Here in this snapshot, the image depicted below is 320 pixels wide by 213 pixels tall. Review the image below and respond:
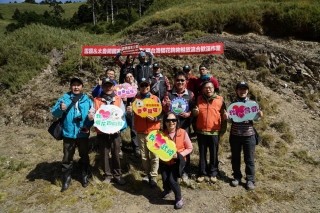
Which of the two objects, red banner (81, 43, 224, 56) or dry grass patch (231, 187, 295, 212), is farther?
red banner (81, 43, 224, 56)

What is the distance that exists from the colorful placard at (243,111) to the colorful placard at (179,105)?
0.91m

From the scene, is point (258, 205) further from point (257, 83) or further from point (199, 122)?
point (257, 83)

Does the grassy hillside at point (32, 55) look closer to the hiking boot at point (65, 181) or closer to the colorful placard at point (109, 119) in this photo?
the hiking boot at point (65, 181)

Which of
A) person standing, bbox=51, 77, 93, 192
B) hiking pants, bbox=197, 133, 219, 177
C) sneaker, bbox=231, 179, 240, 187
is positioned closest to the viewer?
person standing, bbox=51, 77, 93, 192

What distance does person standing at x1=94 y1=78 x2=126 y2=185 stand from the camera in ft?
21.0

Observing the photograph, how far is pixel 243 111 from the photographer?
6.31 m

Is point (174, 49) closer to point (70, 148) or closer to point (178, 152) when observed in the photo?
point (70, 148)

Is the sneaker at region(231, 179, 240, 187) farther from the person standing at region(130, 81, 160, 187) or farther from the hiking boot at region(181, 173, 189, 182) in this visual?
the person standing at region(130, 81, 160, 187)

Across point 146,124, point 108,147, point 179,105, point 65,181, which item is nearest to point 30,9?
point 65,181

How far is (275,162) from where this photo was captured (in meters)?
8.35

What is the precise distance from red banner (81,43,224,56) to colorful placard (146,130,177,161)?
8.18 metres

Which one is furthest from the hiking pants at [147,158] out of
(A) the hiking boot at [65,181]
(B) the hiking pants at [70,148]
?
(A) the hiking boot at [65,181]

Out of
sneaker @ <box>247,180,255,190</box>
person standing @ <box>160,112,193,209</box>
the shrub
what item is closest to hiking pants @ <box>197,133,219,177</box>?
sneaker @ <box>247,180,255,190</box>

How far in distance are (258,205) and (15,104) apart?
10135 mm
